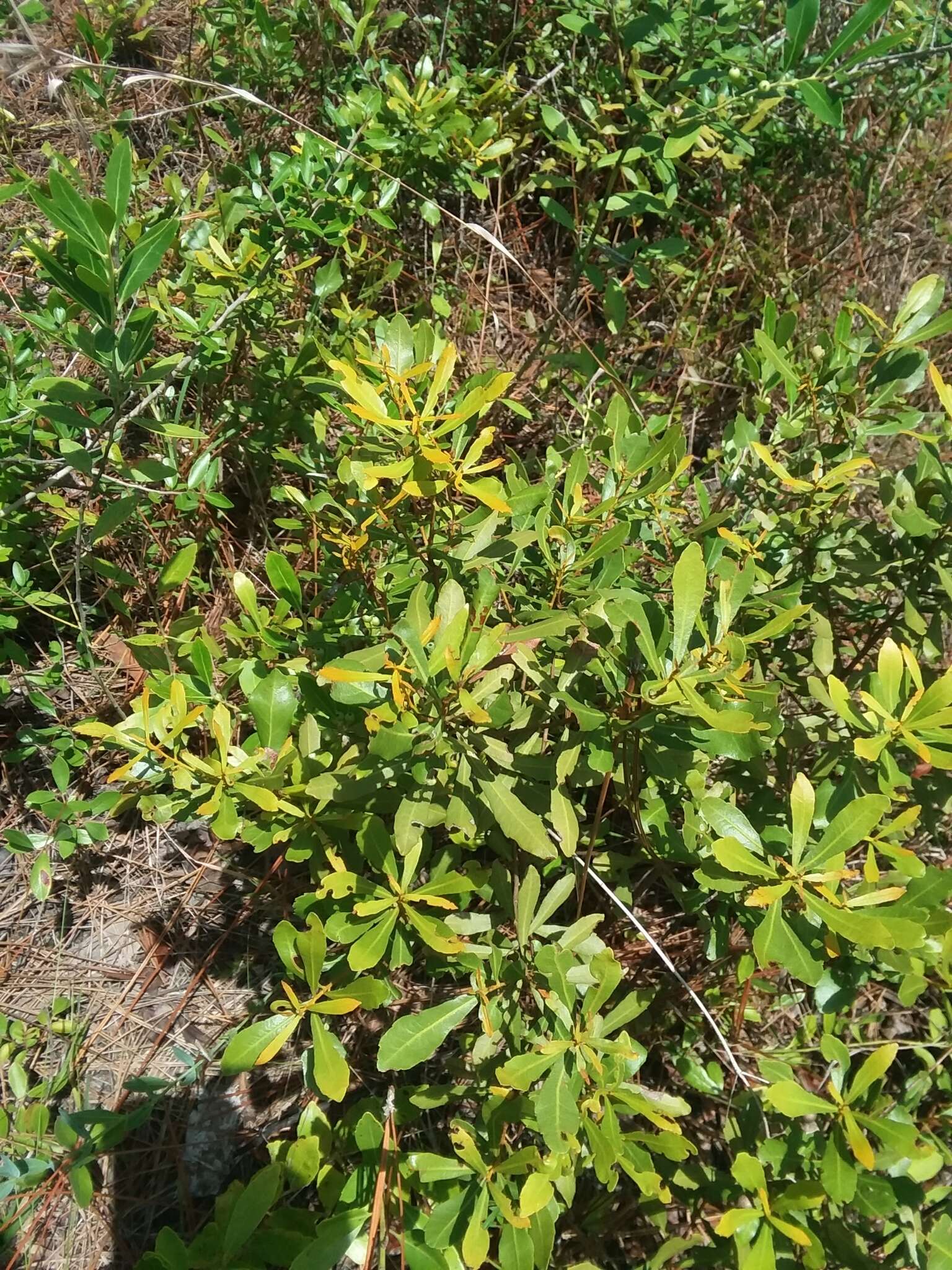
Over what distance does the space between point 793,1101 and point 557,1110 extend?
0.37m

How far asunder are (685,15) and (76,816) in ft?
8.39

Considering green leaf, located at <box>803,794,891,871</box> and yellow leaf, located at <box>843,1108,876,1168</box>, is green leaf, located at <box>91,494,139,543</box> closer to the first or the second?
green leaf, located at <box>803,794,891,871</box>

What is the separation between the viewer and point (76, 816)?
6.93 feet

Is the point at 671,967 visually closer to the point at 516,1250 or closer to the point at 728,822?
the point at 728,822

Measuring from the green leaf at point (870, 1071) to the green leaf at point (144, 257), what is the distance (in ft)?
5.36

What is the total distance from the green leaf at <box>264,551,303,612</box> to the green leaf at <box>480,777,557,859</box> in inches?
24.7

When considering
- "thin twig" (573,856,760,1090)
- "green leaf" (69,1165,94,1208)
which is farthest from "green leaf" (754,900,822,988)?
"green leaf" (69,1165,94,1208)

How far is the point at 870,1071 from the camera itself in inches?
50.4

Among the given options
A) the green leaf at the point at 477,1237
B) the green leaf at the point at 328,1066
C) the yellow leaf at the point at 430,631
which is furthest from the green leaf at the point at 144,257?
the green leaf at the point at 477,1237

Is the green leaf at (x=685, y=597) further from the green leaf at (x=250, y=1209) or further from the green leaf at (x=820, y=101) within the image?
the green leaf at (x=250, y=1209)

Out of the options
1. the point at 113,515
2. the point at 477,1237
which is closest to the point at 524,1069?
the point at 477,1237

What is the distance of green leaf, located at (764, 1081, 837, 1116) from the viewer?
1.21 m

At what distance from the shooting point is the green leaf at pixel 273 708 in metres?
1.40

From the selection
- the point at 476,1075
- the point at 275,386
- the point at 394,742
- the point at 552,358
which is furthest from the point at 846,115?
the point at 476,1075
